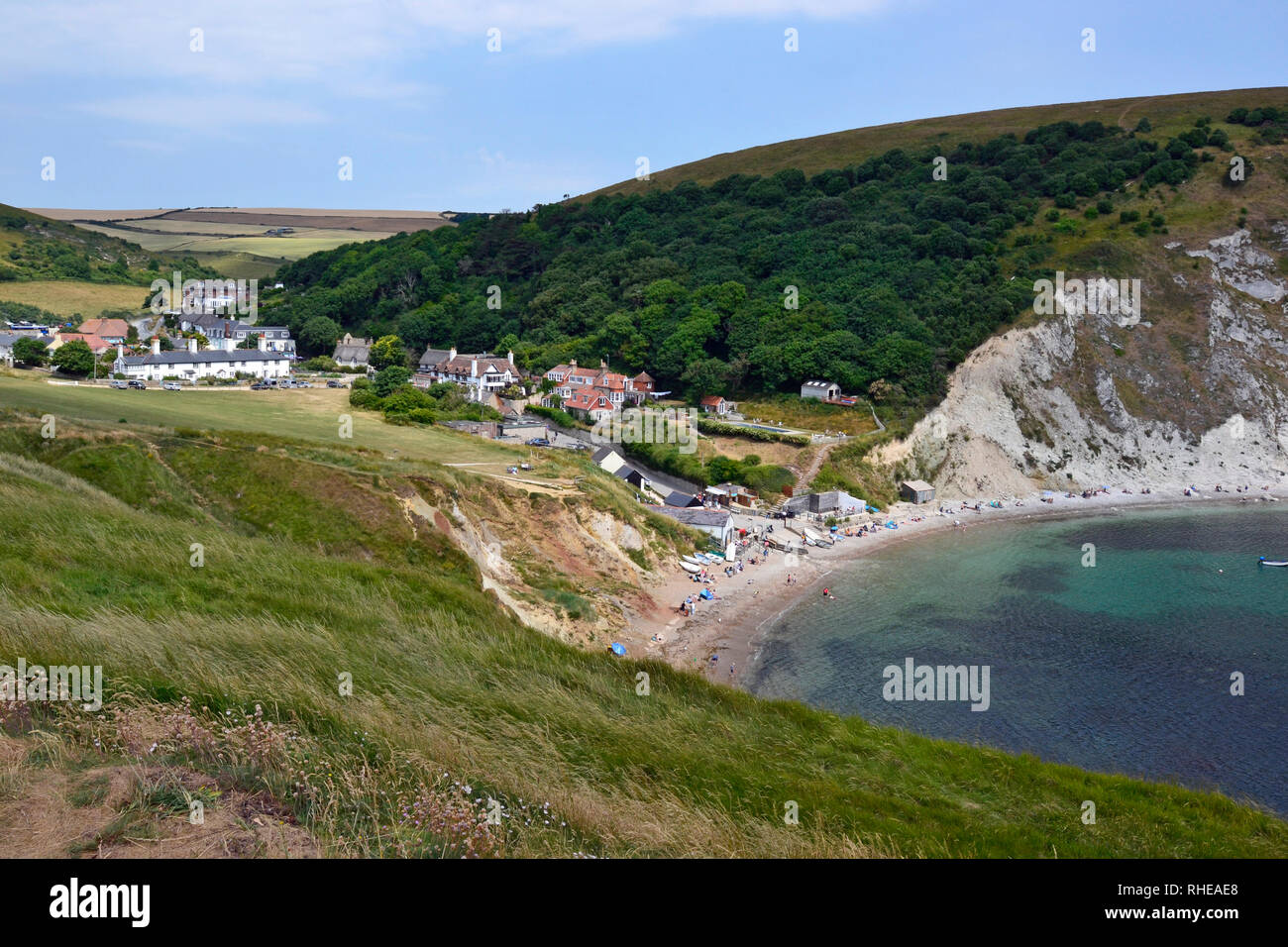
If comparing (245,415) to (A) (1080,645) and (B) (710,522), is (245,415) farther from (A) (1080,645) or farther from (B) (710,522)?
(A) (1080,645)

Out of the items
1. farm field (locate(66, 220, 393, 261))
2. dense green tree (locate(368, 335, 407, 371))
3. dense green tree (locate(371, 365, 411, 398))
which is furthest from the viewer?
farm field (locate(66, 220, 393, 261))

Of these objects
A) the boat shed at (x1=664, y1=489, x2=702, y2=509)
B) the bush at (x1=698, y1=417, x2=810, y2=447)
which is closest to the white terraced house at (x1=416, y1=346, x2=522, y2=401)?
the bush at (x1=698, y1=417, x2=810, y2=447)

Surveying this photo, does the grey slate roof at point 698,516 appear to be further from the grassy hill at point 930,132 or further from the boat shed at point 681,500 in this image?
the grassy hill at point 930,132

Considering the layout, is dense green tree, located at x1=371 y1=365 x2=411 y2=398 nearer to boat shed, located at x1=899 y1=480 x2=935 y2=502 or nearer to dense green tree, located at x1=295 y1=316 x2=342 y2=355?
dense green tree, located at x1=295 y1=316 x2=342 y2=355

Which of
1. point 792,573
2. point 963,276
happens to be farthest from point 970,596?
point 963,276

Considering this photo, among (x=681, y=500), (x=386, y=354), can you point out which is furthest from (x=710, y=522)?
(x=386, y=354)
